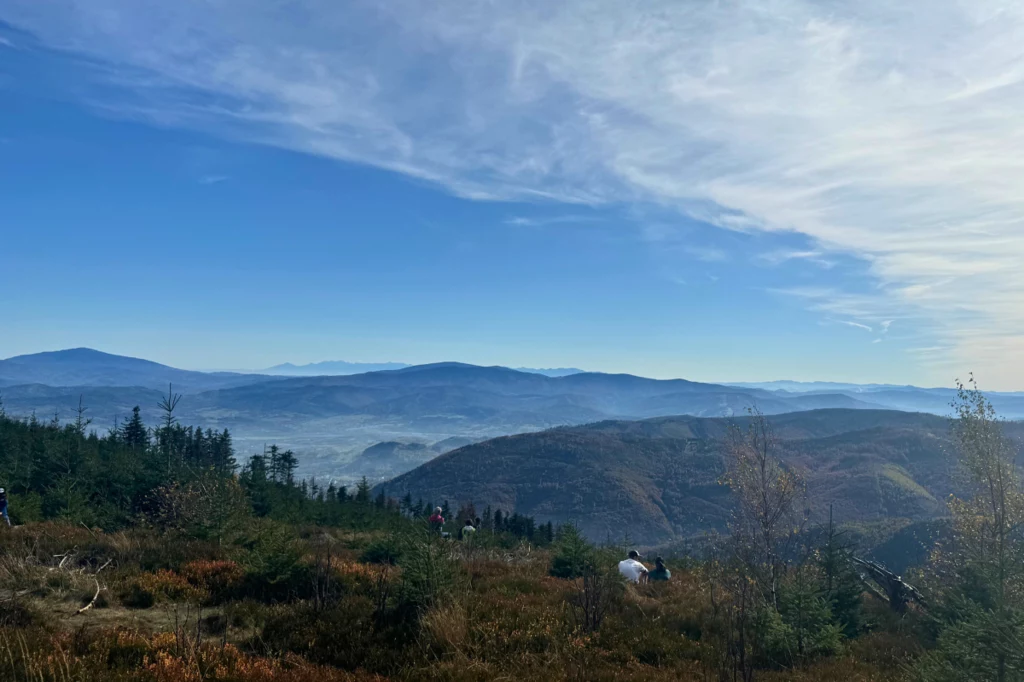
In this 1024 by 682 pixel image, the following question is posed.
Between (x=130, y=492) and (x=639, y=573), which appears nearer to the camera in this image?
(x=639, y=573)

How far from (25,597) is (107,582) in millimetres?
1288

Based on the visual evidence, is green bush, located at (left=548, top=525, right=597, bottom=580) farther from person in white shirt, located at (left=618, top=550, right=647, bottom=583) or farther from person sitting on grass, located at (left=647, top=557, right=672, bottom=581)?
Answer: person sitting on grass, located at (left=647, top=557, right=672, bottom=581)

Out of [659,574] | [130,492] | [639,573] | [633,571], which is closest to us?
[633,571]

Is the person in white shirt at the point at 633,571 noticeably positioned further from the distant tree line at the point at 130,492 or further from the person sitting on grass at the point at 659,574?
the distant tree line at the point at 130,492

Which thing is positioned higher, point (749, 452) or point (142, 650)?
point (749, 452)

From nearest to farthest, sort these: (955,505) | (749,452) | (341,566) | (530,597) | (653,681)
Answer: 1. (653,681)
2. (530,597)
3. (341,566)
4. (955,505)
5. (749,452)

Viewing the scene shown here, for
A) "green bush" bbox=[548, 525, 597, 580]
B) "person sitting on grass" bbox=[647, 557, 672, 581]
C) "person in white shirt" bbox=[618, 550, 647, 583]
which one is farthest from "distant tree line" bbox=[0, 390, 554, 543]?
"person sitting on grass" bbox=[647, 557, 672, 581]

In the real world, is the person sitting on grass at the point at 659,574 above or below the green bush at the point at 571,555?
below

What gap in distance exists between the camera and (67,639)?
20.3 feet

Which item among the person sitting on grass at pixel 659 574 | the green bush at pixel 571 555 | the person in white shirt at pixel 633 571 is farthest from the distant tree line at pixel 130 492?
the person sitting on grass at pixel 659 574

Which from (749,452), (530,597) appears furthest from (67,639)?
(749,452)

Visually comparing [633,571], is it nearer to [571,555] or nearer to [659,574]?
[659,574]

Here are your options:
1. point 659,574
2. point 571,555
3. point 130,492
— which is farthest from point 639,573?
point 130,492

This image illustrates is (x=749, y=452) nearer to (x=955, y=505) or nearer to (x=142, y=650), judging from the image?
(x=955, y=505)
